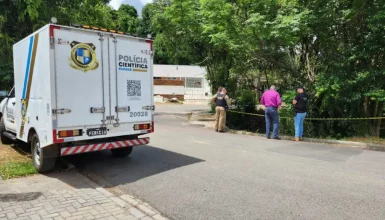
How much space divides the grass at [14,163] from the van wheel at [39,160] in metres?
0.18

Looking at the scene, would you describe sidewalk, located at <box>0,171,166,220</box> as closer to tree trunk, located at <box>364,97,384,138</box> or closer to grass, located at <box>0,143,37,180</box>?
grass, located at <box>0,143,37,180</box>

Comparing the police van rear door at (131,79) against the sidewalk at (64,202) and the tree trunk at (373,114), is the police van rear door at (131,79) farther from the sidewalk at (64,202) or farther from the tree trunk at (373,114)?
the tree trunk at (373,114)

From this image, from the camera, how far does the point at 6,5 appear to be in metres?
14.8

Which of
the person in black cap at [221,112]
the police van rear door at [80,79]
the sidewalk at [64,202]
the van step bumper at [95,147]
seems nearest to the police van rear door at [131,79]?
the police van rear door at [80,79]

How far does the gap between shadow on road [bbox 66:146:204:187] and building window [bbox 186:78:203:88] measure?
35.6 meters

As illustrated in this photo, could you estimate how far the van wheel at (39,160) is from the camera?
699 centimetres

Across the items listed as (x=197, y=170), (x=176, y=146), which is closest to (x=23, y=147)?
(x=176, y=146)

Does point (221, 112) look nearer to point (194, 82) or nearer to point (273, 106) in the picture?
point (273, 106)

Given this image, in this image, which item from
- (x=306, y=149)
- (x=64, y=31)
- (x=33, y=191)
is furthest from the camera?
(x=306, y=149)

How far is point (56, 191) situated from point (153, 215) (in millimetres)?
2047

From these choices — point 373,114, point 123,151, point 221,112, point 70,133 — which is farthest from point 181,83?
point 70,133

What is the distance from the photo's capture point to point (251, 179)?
6512 mm

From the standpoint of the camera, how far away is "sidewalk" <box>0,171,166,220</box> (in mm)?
4836

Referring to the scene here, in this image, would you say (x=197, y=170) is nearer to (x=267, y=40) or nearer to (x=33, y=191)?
(x=33, y=191)
